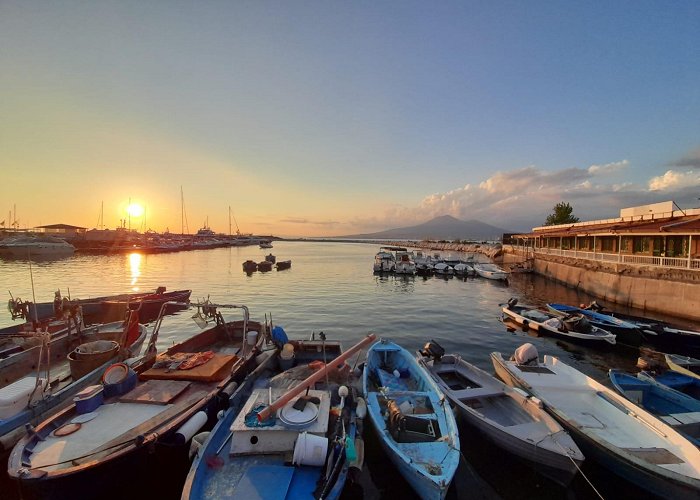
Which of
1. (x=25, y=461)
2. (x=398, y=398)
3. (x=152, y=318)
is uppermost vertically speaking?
(x=25, y=461)

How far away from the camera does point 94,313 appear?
25.6m

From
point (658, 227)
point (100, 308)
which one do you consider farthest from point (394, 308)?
point (658, 227)

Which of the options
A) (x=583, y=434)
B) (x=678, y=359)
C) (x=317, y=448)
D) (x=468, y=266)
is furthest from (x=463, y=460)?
(x=468, y=266)

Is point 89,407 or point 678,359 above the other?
point 89,407

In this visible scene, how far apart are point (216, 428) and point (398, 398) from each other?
5318 mm

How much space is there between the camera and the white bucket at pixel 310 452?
6438mm

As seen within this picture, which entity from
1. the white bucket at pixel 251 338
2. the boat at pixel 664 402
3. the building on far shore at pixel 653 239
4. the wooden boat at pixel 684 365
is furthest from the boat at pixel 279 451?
the building on far shore at pixel 653 239

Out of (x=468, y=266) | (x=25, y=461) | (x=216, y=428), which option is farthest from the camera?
(x=468, y=266)

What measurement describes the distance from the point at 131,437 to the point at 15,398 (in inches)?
164

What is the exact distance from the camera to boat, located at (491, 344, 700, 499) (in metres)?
6.90

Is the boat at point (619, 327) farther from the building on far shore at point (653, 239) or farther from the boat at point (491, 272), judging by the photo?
the boat at point (491, 272)

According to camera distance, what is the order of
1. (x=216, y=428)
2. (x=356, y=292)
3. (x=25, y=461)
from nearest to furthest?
(x=25, y=461)
(x=216, y=428)
(x=356, y=292)

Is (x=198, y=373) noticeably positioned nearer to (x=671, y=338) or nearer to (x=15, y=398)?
(x=15, y=398)

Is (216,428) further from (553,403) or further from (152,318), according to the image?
(152,318)
